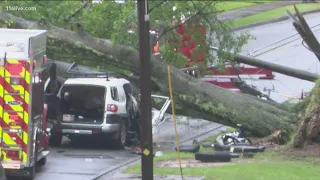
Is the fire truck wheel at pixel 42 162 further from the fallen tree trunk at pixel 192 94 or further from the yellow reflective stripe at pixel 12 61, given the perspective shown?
the fallen tree trunk at pixel 192 94

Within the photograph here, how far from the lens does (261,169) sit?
1529 cm

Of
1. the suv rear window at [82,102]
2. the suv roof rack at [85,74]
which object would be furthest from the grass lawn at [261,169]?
the suv roof rack at [85,74]

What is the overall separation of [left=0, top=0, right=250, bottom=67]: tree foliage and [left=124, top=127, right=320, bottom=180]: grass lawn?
178 inches

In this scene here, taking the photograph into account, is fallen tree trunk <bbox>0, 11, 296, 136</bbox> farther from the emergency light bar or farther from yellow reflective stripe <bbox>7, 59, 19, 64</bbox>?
yellow reflective stripe <bbox>7, 59, 19, 64</bbox>

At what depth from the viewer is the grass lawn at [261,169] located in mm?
14484

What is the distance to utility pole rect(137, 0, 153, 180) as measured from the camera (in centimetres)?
1283

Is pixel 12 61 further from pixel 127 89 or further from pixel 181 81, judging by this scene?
pixel 181 81

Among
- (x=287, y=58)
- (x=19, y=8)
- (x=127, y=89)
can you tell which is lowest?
(x=127, y=89)

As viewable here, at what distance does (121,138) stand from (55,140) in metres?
1.83

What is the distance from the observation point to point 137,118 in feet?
67.1

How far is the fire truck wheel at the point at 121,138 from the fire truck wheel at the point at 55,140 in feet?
5.15

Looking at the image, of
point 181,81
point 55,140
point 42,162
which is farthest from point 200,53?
point 42,162

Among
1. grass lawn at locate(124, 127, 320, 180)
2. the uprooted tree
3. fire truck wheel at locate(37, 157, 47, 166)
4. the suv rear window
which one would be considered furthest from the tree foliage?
fire truck wheel at locate(37, 157, 47, 166)

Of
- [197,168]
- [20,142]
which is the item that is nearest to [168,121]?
[197,168]
